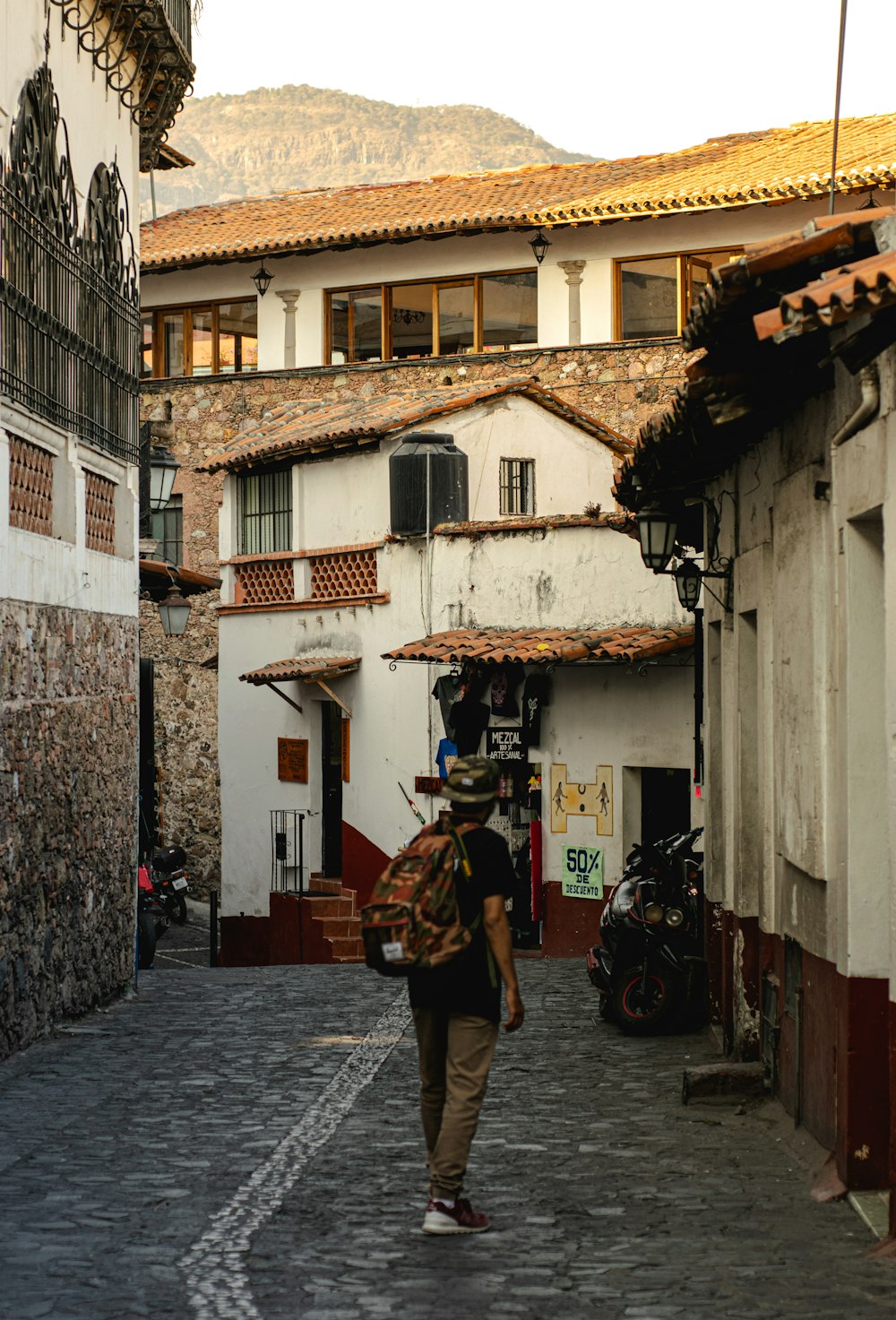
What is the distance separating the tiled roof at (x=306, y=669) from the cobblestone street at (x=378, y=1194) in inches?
406

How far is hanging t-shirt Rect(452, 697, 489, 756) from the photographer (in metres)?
20.0

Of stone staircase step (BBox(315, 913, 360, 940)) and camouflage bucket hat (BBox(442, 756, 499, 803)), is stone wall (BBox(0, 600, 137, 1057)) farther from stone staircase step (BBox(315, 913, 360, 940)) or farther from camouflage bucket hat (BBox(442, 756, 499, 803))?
stone staircase step (BBox(315, 913, 360, 940))

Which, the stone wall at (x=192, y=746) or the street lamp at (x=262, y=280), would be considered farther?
the stone wall at (x=192, y=746)

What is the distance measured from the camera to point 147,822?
70.6 ft

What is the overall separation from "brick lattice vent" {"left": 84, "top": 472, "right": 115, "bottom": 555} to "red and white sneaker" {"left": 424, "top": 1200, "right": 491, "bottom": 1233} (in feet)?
27.1

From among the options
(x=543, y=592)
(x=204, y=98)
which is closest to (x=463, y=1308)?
(x=543, y=592)

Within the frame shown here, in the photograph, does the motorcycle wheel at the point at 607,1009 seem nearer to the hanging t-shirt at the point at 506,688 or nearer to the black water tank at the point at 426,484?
the hanging t-shirt at the point at 506,688

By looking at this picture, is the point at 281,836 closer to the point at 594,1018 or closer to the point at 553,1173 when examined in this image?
the point at 594,1018

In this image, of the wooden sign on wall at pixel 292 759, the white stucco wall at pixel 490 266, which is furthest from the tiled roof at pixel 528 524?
the white stucco wall at pixel 490 266

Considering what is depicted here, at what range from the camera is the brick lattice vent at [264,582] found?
24.5m

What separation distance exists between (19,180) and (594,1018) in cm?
688

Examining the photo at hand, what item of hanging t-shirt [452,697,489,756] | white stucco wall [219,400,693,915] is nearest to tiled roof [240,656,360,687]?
white stucco wall [219,400,693,915]

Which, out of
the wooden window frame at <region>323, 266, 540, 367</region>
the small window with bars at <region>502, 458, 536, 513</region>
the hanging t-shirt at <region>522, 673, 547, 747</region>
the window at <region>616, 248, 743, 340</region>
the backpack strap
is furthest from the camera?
the wooden window frame at <region>323, 266, 540, 367</region>

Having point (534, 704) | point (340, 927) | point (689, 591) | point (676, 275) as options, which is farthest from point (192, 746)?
point (689, 591)
